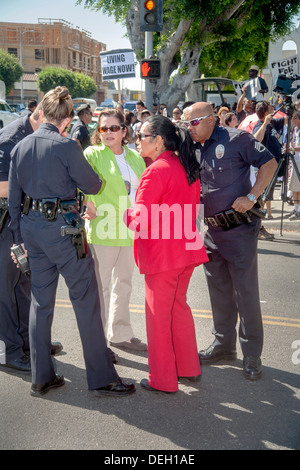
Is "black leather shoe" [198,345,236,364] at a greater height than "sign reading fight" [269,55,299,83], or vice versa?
"sign reading fight" [269,55,299,83]

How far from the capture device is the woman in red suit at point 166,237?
370 cm

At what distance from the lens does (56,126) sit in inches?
148

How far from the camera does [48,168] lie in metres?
3.63

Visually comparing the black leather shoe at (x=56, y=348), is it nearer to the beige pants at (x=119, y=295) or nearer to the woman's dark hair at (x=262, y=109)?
the beige pants at (x=119, y=295)

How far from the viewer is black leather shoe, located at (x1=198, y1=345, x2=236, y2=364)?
4508 mm

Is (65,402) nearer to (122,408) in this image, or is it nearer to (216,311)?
(122,408)

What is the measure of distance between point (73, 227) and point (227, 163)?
126 centimetres

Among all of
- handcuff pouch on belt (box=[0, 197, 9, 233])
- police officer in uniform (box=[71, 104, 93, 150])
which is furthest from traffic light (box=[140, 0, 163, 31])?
handcuff pouch on belt (box=[0, 197, 9, 233])

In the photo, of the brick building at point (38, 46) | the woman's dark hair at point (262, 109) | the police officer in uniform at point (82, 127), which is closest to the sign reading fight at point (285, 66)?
the woman's dark hair at point (262, 109)

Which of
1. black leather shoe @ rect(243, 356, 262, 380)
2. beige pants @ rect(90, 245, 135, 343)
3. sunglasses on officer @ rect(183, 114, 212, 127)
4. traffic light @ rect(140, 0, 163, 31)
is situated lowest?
black leather shoe @ rect(243, 356, 262, 380)

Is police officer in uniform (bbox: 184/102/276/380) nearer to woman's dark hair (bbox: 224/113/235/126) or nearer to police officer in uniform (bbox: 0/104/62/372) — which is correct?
police officer in uniform (bbox: 0/104/62/372)

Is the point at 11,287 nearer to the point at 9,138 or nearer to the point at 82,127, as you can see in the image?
the point at 9,138
